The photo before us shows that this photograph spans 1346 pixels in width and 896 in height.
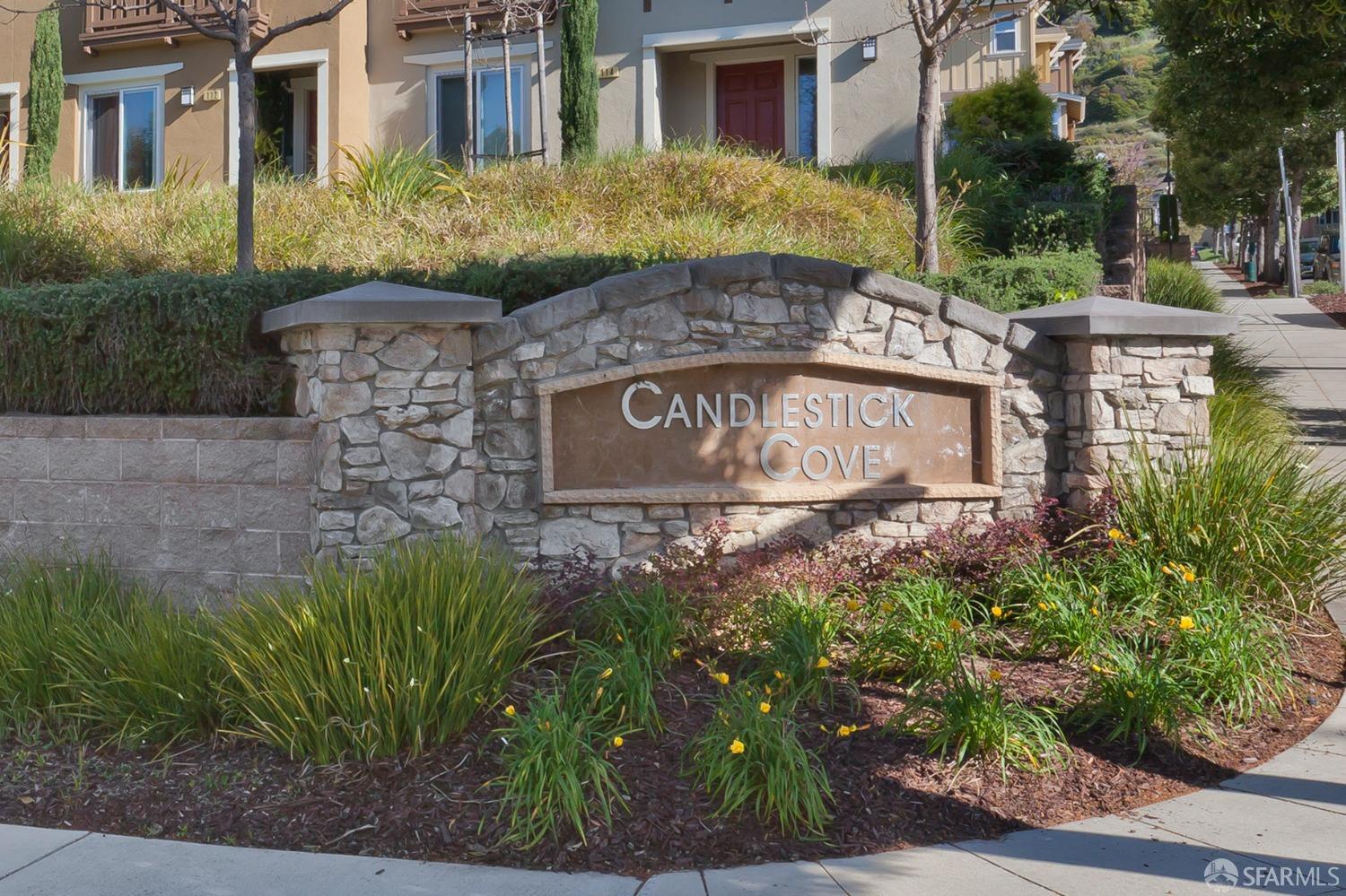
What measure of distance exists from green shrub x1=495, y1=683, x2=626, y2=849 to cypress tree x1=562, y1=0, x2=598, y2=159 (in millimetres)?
13732

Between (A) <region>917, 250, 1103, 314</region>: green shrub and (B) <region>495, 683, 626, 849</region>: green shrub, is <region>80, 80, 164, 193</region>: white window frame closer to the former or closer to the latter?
(A) <region>917, 250, 1103, 314</region>: green shrub

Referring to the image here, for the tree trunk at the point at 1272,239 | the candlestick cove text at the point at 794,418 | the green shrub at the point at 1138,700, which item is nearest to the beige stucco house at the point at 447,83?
the candlestick cove text at the point at 794,418

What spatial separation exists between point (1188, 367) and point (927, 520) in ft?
5.90

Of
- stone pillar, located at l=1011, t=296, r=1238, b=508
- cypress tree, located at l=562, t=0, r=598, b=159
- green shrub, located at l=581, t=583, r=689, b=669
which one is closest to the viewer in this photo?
green shrub, located at l=581, t=583, r=689, b=669

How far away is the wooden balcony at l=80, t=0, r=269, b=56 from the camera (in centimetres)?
1881

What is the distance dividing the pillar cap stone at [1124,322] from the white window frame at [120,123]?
1684cm

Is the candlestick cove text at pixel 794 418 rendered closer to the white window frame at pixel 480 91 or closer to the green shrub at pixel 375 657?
the green shrub at pixel 375 657

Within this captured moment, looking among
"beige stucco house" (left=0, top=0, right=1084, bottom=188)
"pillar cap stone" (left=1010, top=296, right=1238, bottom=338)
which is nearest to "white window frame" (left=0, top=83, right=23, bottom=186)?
"beige stucco house" (left=0, top=0, right=1084, bottom=188)

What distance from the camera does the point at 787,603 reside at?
5.64 meters

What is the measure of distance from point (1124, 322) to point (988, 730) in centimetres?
305

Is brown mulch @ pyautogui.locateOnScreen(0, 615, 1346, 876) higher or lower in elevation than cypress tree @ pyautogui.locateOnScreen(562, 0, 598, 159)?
lower

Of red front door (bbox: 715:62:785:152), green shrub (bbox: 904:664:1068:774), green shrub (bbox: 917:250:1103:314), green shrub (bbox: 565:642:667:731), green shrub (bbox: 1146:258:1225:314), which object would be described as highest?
red front door (bbox: 715:62:785:152)

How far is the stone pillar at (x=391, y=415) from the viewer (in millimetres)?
6012

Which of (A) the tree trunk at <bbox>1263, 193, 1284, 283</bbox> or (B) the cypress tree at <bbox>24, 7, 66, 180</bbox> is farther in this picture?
(A) the tree trunk at <bbox>1263, 193, 1284, 283</bbox>
